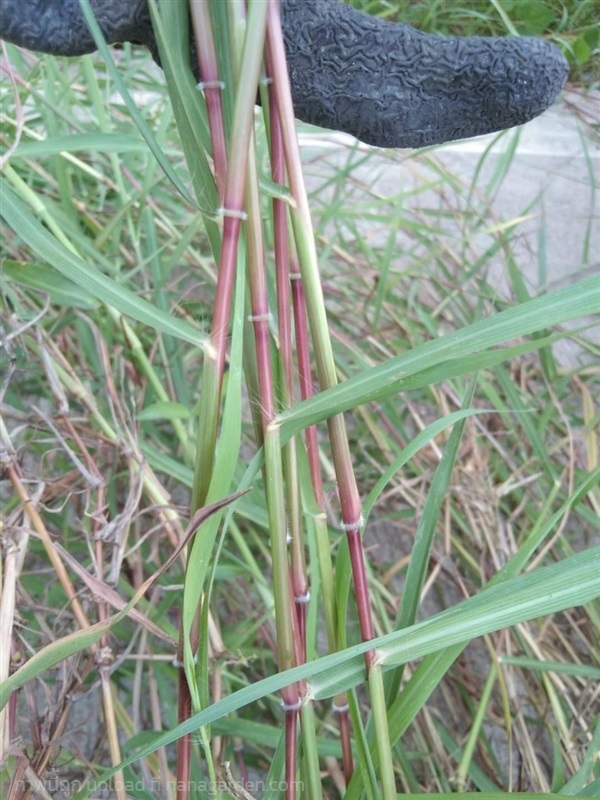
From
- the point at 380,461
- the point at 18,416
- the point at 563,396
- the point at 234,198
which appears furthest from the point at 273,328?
the point at 563,396

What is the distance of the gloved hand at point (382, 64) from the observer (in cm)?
23

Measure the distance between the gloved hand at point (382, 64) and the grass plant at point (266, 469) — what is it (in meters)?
0.02

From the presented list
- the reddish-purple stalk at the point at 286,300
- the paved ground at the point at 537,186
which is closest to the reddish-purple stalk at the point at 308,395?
the reddish-purple stalk at the point at 286,300

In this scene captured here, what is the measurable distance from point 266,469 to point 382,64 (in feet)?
0.54

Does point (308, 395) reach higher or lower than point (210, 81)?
lower

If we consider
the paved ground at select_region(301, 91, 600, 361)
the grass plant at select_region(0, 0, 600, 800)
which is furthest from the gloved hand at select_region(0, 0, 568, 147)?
the paved ground at select_region(301, 91, 600, 361)

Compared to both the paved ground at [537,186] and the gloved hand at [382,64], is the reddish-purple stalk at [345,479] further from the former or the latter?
the paved ground at [537,186]

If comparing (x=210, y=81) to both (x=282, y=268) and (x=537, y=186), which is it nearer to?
(x=282, y=268)

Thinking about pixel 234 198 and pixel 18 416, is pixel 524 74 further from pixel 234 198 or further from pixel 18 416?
pixel 18 416

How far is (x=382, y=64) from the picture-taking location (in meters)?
0.24

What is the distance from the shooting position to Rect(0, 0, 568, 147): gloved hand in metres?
0.23

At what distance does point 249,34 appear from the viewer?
20cm

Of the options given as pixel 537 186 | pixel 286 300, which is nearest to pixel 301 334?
pixel 286 300

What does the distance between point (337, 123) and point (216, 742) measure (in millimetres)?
424
